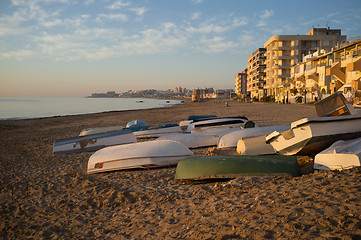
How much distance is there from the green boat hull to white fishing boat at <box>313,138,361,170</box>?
40 cm

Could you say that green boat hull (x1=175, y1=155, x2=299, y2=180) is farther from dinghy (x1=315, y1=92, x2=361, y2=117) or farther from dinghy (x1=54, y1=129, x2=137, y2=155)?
dinghy (x1=54, y1=129, x2=137, y2=155)

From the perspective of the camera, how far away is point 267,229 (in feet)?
7.26

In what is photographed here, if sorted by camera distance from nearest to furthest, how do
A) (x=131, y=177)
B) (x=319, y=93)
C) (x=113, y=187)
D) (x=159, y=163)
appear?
1. (x=113, y=187)
2. (x=131, y=177)
3. (x=159, y=163)
4. (x=319, y=93)

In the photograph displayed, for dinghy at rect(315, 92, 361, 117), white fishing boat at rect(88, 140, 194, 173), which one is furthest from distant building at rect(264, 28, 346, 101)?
white fishing boat at rect(88, 140, 194, 173)

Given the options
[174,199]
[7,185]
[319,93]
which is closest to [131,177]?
[174,199]

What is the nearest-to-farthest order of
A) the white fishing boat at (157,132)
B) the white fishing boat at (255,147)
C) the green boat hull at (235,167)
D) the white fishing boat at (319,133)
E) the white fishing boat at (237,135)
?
the green boat hull at (235,167)
the white fishing boat at (319,133)
the white fishing boat at (255,147)
the white fishing boat at (237,135)
the white fishing boat at (157,132)

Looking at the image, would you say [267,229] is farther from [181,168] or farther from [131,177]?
[131,177]

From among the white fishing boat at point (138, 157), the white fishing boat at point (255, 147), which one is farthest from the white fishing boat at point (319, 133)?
the white fishing boat at point (138, 157)

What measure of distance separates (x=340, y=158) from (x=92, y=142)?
692 cm

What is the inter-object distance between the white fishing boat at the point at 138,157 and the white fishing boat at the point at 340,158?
2711 mm

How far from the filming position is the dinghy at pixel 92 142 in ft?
25.4

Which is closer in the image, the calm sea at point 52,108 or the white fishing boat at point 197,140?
the white fishing boat at point 197,140

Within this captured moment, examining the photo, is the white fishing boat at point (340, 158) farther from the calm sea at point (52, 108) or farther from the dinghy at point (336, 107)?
the calm sea at point (52, 108)

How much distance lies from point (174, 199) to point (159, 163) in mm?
1874
